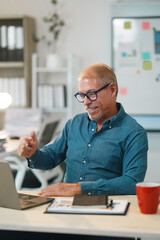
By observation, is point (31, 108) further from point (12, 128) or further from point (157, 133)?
point (157, 133)

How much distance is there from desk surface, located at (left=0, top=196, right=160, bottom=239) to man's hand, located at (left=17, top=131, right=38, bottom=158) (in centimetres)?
40

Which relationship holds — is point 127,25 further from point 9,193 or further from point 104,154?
point 9,193

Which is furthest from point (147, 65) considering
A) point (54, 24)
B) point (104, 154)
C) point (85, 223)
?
point (85, 223)

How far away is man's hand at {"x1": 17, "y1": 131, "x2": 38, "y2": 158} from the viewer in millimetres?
1891

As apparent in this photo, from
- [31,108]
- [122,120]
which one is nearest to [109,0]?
[31,108]

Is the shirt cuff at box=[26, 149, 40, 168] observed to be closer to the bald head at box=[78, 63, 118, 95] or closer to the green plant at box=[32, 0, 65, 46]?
the bald head at box=[78, 63, 118, 95]

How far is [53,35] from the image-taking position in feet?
15.6

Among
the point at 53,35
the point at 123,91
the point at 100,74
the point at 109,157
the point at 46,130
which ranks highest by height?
the point at 53,35

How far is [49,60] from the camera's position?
4617 millimetres

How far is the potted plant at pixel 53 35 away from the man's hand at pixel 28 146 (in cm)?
272

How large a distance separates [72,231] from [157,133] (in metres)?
3.01

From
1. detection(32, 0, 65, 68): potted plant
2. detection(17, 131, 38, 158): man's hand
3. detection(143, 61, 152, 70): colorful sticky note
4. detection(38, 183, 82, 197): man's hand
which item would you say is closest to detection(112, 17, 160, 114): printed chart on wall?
detection(143, 61, 152, 70): colorful sticky note

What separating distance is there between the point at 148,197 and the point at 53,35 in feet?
11.6

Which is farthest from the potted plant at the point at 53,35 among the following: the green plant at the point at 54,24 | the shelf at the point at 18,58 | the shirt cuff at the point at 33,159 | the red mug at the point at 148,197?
the red mug at the point at 148,197
